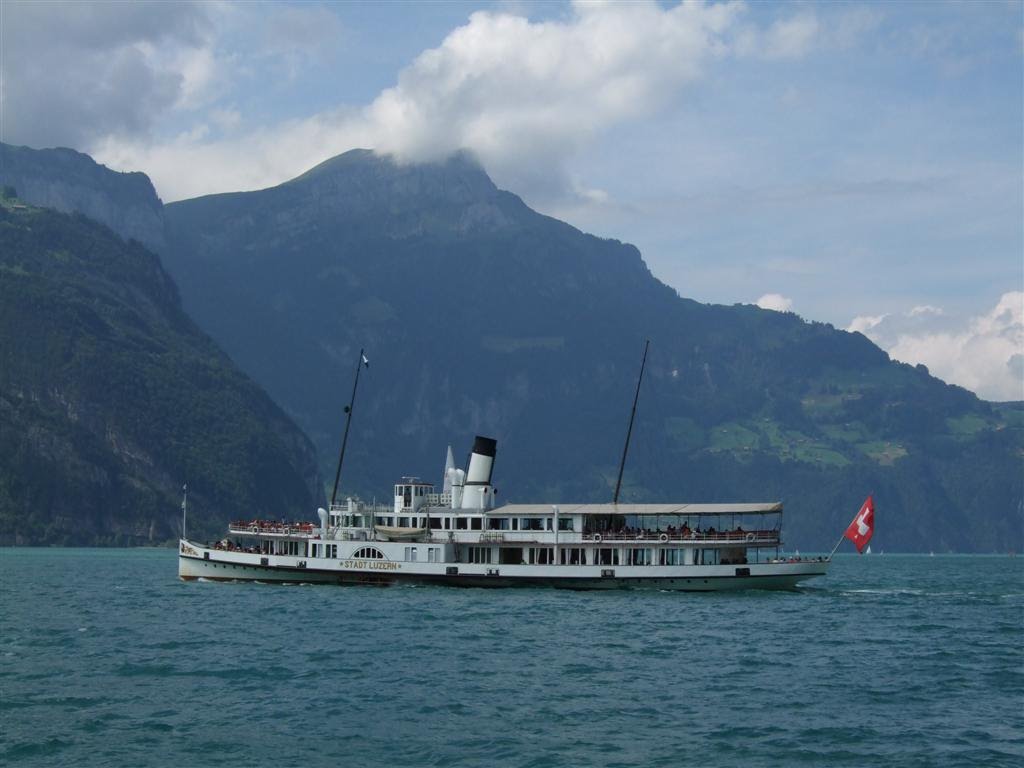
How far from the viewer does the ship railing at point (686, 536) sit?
9862 centimetres

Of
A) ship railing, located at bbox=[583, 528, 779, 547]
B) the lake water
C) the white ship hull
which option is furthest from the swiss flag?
ship railing, located at bbox=[583, 528, 779, 547]

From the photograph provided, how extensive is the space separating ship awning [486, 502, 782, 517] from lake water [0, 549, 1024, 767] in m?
6.10

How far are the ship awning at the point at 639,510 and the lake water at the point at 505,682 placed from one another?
6103 millimetres

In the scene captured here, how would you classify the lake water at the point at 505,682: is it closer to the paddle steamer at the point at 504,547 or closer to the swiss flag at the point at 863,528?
the paddle steamer at the point at 504,547

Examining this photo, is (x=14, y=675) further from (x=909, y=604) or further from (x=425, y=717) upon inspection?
(x=909, y=604)

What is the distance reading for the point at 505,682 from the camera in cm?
5816

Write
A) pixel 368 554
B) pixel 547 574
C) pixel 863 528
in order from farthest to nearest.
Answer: pixel 368 554 < pixel 547 574 < pixel 863 528

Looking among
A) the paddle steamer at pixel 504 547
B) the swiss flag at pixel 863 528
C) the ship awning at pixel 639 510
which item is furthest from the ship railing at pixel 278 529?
the swiss flag at pixel 863 528

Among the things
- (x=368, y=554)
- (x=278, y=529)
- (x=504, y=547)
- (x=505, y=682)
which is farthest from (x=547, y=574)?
(x=505, y=682)

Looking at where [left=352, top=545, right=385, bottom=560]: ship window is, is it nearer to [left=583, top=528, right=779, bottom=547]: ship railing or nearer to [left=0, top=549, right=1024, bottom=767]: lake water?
[left=0, top=549, right=1024, bottom=767]: lake water

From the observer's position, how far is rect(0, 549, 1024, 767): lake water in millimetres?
45394

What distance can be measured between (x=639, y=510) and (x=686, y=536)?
3.80 meters

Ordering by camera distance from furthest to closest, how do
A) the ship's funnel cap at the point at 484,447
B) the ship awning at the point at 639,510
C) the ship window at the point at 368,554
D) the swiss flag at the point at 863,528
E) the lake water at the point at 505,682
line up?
the ship's funnel cap at the point at 484,447 < the ship window at the point at 368,554 < the ship awning at the point at 639,510 < the swiss flag at the point at 863,528 < the lake water at the point at 505,682

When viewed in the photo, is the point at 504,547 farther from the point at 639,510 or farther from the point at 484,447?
the point at 639,510
